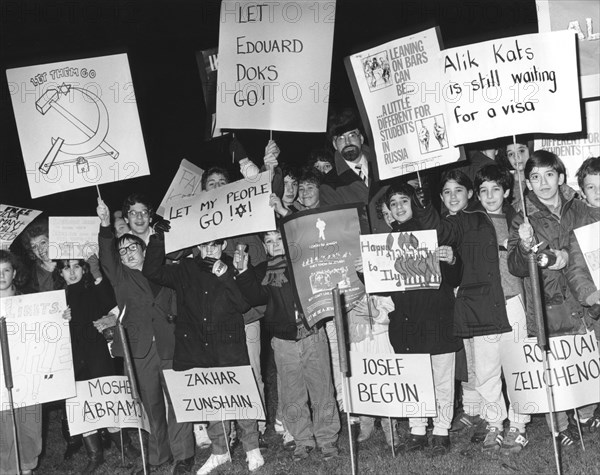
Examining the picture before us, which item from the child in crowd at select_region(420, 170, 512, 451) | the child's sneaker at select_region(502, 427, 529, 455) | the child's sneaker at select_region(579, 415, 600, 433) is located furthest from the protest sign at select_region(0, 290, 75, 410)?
the child's sneaker at select_region(579, 415, 600, 433)

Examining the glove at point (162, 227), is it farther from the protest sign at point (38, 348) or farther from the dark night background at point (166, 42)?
the dark night background at point (166, 42)

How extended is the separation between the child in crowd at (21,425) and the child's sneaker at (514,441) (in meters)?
3.74

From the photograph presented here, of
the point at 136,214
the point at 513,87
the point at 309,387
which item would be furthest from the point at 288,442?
the point at 513,87

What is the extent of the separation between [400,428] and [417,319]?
1138 mm

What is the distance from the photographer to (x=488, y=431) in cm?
788

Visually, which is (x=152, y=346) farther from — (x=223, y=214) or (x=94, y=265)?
(x=223, y=214)

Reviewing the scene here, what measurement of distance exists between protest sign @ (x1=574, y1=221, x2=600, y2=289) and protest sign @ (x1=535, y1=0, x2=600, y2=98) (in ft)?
4.91

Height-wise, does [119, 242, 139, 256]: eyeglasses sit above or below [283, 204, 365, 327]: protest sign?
above

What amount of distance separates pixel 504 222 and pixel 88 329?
355cm

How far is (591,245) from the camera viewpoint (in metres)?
7.28

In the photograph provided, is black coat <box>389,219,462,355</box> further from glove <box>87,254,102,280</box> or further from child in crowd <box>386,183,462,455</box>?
glove <box>87,254,102,280</box>

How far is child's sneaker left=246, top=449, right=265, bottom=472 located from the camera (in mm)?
8000

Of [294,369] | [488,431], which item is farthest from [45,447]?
[488,431]

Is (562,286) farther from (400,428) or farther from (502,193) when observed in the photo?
(400,428)
